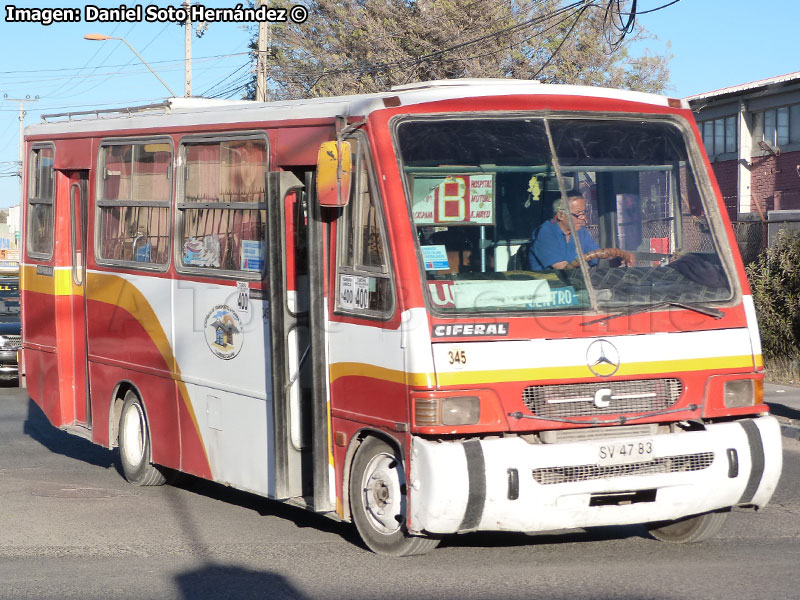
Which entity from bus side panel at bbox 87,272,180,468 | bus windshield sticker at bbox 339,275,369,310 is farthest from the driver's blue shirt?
bus side panel at bbox 87,272,180,468

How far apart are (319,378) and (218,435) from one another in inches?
58.0

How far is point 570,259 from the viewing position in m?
6.78

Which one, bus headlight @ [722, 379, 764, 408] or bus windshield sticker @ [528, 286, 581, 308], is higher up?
bus windshield sticker @ [528, 286, 581, 308]

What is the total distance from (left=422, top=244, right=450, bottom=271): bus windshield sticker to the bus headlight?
1808 mm

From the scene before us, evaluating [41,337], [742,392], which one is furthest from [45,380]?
[742,392]

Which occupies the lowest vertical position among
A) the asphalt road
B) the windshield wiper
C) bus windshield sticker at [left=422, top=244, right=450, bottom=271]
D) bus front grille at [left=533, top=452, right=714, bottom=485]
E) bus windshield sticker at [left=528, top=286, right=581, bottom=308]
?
the asphalt road

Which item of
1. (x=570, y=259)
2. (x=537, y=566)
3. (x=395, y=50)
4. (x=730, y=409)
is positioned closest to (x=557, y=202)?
(x=570, y=259)

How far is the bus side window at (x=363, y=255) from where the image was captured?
660 cm

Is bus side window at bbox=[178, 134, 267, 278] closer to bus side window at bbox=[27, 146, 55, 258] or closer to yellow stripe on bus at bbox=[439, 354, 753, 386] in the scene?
yellow stripe on bus at bbox=[439, 354, 753, 386]

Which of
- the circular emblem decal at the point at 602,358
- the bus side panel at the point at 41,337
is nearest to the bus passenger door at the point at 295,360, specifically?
the circular emblem decal at the point at 602,358

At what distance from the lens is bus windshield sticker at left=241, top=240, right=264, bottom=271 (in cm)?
775

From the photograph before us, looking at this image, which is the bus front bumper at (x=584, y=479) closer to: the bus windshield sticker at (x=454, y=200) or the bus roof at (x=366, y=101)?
the bus windshield sticker at (x=454, y=200)

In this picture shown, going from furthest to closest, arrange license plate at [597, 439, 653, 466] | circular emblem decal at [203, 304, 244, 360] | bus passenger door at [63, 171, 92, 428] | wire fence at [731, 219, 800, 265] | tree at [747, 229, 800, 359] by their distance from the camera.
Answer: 1. wire fence at [731, 219, 800, 265]
2. tree at [747, 229, 800, 359]
3. bus passenger door at [63, 171, 92, 428]
4. circular emblem decal at [203, 304, 244, 360]
5. license plate at [597, 439, 653, 466]

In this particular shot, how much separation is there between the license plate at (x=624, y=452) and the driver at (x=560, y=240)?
106 centimetres
